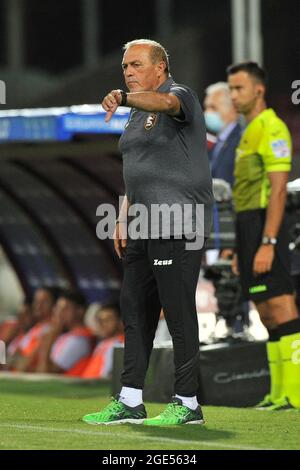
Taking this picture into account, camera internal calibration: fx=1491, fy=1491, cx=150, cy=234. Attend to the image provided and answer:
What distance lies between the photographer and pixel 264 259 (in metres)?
8.93

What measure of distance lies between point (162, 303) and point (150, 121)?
0.93m

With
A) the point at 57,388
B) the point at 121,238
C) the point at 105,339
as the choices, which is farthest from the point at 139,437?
the point at 105,339

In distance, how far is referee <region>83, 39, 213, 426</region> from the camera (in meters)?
7.49

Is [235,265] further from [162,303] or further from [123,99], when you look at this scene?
[123,99]

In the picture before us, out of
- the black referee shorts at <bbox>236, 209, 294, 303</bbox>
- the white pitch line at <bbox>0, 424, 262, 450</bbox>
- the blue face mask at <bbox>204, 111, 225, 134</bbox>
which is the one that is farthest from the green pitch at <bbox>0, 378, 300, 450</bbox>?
the blue face mask at <bbox>204, 111, 225, 134</bbox>

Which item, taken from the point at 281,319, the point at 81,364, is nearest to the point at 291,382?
the point at 281,319

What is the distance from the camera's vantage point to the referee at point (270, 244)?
8984 millimetres

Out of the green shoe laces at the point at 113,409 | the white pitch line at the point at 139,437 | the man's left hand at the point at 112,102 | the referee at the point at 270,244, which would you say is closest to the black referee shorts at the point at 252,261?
the referee at the point at 270,244

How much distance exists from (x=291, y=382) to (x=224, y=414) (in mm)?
664

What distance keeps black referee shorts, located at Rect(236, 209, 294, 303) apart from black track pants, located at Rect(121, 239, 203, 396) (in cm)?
143

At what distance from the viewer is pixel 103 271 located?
1592 cm

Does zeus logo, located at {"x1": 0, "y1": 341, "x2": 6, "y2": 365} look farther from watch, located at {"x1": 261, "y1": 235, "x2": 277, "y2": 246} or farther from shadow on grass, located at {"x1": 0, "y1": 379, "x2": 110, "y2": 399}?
watch, located at {"x1": 261, "y1": 235, "x2": 277, "y2": 246}

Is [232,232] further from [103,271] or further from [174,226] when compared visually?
[103,271]
